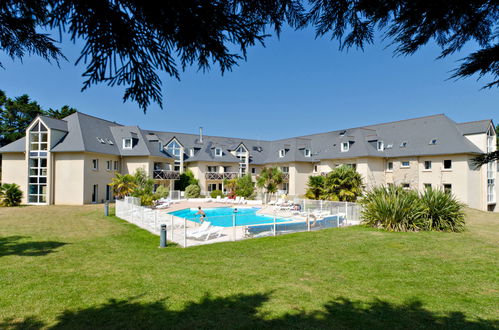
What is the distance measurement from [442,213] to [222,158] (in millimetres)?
31765

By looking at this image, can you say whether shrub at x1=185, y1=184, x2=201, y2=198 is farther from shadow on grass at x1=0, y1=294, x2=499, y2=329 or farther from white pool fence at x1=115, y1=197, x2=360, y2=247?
shadow on grass at x1=0, y1=294, x2=499, y2=329

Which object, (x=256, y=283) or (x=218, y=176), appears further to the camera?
(x=218, y=176)

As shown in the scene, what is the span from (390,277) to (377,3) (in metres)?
7.17

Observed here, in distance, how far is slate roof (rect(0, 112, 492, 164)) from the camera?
29500mm

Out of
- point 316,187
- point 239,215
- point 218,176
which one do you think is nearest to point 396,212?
point 316,187

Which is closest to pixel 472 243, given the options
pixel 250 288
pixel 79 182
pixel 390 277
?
pixel 390 277

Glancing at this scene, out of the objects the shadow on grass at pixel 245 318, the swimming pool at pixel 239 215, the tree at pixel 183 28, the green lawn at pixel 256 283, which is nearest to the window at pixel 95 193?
the swimming pool at pixel 239 215

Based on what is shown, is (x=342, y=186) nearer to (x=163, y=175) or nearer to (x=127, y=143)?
(x=163, y=175)

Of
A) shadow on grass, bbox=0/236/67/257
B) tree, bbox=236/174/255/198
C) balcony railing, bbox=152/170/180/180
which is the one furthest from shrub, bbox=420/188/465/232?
balcony railing, bbox=152/170/180/180

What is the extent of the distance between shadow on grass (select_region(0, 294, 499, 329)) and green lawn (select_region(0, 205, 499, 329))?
Result: 0.8 inches

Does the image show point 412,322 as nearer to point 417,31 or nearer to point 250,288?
point 250,288

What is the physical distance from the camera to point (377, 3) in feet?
8.43

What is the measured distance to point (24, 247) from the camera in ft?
36.5

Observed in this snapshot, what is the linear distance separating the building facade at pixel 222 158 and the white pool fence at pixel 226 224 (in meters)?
12.3
